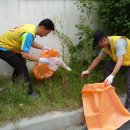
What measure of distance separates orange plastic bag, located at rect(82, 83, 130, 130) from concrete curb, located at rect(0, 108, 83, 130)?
0.94ft

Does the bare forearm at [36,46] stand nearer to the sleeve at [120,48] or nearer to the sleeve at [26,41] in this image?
the sleeve at [26,41]

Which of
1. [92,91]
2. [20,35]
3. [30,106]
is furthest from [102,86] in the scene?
[20,35]

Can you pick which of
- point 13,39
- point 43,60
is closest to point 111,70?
point 43,60

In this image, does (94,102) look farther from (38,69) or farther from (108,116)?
(38,69)

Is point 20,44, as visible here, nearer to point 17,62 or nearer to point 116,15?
point 17,62

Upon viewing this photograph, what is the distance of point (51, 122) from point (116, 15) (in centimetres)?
277

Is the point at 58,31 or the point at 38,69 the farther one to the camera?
the point at 58,31

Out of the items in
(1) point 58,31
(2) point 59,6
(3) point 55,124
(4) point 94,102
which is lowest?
(3) point 55,124

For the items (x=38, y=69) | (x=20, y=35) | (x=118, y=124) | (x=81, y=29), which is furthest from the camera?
(x=81, y=29)

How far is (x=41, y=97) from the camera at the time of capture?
20.1ft

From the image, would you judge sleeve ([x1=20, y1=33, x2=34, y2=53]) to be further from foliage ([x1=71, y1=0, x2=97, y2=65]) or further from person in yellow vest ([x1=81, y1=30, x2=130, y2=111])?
foliage ([x1=71, y1=0, x2=97, y2=65])

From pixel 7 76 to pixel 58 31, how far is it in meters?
1.36

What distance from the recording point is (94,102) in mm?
5707

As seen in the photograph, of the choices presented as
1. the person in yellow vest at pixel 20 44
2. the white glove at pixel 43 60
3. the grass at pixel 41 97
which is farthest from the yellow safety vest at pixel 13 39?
the grass at pixel 41 97
